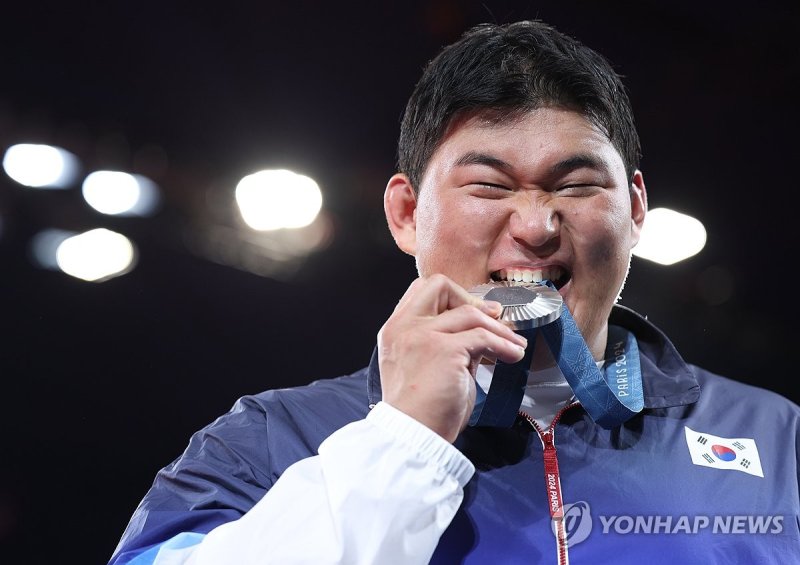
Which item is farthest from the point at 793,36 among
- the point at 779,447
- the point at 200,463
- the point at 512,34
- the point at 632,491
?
the point at 200,463

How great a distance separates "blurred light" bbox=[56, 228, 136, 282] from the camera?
339 centimetres

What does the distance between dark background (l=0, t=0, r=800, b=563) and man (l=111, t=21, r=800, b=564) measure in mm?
1530

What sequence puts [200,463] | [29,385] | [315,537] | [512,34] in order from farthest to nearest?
[29,385], [512,34], [200,463], [315,537]

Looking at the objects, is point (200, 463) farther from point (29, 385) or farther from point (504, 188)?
point (29, 385)

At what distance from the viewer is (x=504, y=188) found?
6.11 feet

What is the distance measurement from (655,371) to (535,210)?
0.52 m

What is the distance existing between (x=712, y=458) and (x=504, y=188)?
710 mm

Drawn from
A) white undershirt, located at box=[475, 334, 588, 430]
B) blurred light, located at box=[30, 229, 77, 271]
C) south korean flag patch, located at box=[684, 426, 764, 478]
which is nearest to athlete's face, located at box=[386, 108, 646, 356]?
white undershirt, located at box=[475, 334, 588, 430]

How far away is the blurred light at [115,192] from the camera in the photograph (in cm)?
352

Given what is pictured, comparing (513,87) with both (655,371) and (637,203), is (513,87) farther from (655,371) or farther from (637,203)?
(655,371)

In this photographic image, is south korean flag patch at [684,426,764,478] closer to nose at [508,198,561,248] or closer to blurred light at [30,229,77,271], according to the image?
nose at [508,198,561,248]

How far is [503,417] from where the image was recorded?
176 cm

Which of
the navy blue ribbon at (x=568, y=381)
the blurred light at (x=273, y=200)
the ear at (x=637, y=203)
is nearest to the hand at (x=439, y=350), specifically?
the navy blue ribbon at (x=568, y=381)

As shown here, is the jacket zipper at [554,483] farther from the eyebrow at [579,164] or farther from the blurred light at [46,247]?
the blurred light at [46,247]
